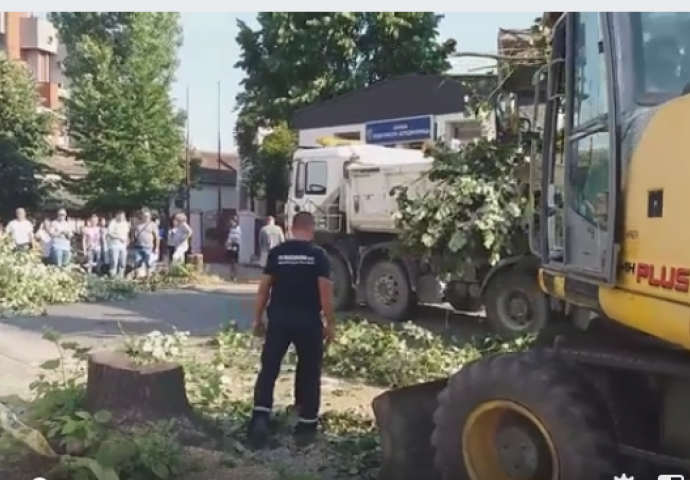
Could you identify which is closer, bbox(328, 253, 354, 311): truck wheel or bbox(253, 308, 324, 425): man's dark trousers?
bbox(253, 308, 324, 425): man's dark trousers

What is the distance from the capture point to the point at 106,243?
19.7 metres

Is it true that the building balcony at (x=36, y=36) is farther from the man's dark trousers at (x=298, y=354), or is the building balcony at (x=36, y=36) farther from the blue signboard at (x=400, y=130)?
the man's dark trousers at (x=298, y=354)

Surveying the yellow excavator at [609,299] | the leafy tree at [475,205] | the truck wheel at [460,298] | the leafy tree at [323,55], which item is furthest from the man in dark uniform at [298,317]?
the leafy tree at [323,55]

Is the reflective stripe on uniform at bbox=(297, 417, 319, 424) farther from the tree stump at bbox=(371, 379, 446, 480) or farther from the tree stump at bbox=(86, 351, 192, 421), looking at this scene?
the tree stump at bbox=(371, 379, 446, 480)

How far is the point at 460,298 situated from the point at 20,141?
19.4 meters

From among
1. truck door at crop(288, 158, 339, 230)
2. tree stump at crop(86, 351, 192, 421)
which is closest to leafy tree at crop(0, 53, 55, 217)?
truck door at crop(288, 158, 339, 230)

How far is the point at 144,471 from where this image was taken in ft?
17.1

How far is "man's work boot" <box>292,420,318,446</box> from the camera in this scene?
6.29 m

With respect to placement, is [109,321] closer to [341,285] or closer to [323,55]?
[341,285]

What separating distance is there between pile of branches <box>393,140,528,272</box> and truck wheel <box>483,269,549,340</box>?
341mm

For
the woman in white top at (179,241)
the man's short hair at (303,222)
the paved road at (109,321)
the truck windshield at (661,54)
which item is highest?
the truck windshield at (661,54)

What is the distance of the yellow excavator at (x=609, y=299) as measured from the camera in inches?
155

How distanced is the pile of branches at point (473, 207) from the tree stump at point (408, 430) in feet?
19.3

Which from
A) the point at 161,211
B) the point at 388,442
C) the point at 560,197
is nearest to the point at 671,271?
the point at 560,197
